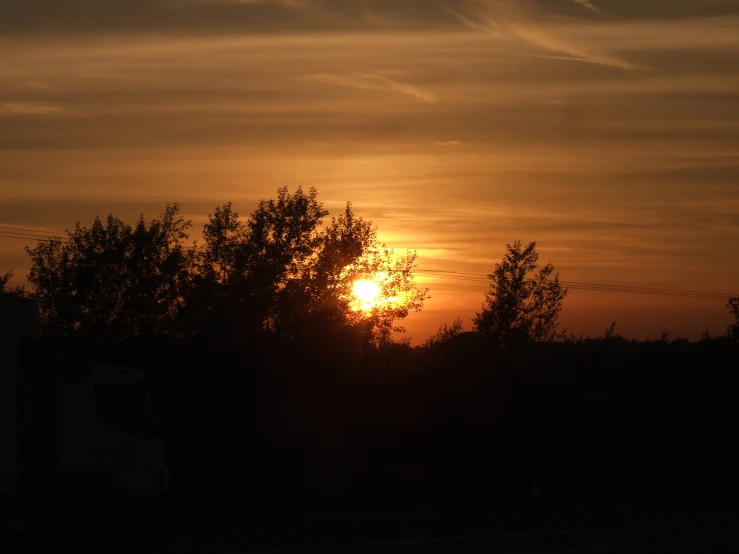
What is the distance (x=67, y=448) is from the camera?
39.5ft

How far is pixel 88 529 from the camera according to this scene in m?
12.1

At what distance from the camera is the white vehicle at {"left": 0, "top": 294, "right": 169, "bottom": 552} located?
35.2ft

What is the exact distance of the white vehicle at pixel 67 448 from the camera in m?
10.7

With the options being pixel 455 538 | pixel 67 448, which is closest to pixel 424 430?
pixel 455 538

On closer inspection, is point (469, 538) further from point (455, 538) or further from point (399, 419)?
point (399, 419)

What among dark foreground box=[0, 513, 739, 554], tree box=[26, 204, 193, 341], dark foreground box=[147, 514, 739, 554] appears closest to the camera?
dark foreground box=[0, 513, 739, 554]

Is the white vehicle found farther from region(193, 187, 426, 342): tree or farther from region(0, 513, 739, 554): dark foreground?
region(193, 187, 426, 342): tree

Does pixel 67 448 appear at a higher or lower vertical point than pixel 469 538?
higher

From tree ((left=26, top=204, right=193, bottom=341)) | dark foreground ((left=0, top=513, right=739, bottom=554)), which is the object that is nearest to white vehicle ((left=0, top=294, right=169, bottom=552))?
dark foreground ((left=0, top=513, right=739, bottom=554))

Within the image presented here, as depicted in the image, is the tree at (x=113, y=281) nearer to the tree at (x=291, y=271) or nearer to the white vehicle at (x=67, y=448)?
the tree at (x=291, y=271)

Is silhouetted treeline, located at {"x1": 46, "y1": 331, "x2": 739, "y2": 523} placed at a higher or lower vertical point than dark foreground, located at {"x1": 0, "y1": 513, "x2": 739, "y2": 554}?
higher

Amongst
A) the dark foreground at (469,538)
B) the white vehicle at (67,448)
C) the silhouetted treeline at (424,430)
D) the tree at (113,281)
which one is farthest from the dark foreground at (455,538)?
the tree at (113,281)

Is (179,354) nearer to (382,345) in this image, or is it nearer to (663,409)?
(382,345)

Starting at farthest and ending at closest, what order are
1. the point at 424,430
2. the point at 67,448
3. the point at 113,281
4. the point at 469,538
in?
the point at 113,281, the point at 424,430, the point at 469,538, the point at 67,448
